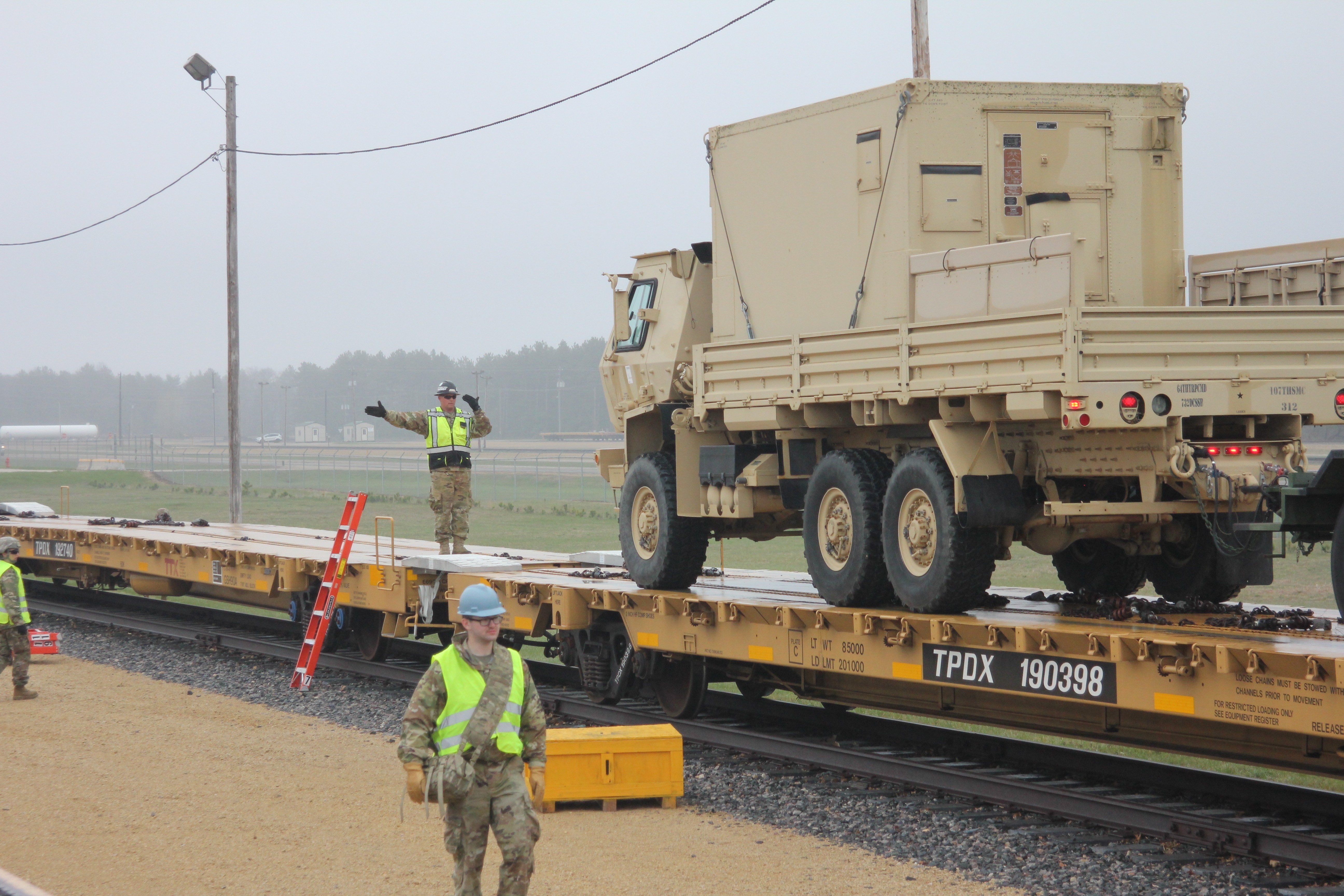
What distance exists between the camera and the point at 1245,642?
7305 millimetres

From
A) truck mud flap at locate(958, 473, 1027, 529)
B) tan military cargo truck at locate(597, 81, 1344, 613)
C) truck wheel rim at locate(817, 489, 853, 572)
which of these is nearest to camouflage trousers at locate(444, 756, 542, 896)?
tan military cargo truck at locate(597, 81, 1344, 613)

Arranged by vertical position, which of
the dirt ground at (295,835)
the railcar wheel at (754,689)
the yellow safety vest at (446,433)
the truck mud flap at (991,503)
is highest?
the yellow safety vest at (446,433)

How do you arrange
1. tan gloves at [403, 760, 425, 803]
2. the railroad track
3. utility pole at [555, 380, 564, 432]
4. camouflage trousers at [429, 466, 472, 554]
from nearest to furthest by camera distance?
tan gloves at [403, 760, 425, 803] → the railroad track → camouflage trousers at [429, 466, 472, 554] → utility pole at [555, 380, 564, 432]

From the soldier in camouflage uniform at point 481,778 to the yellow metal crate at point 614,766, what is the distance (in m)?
3.37

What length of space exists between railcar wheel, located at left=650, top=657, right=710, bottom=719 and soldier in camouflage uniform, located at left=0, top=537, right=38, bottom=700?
20.0 feet

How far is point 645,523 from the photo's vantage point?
1244 cm

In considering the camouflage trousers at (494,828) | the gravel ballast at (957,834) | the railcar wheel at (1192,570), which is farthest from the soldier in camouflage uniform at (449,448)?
the camouflage trousers at (494,828)

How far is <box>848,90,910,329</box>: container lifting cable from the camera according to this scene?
9812 mm

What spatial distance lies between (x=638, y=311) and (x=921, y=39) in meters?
4.81

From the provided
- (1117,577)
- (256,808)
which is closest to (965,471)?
(1117,577)

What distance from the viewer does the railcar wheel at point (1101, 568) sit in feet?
36.0

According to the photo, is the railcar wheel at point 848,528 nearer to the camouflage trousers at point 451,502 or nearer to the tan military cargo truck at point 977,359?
the tan military cargo truck at point 977,359

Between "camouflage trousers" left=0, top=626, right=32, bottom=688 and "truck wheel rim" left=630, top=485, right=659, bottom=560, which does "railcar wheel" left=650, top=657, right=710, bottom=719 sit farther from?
"camouflage trousers" left=0, top=626, right=32, bottom=688

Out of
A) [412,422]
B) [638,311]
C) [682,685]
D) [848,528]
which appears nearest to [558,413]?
[412,422]
